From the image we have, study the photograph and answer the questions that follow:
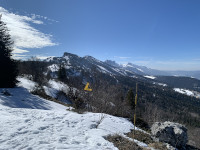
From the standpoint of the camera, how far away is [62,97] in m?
30.5

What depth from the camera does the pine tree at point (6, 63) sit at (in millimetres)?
15156

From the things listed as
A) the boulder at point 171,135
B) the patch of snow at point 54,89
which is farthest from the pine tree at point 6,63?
the boulder at point 171,135

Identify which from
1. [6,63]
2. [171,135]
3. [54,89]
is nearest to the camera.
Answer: [171,135]

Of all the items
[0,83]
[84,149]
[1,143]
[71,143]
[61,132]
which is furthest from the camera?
[0,83]

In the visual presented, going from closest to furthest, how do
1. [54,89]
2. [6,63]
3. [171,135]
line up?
[171,135] → [6,63] → [54,89]

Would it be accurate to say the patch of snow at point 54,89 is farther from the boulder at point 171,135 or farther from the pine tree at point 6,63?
the boulder at point 171,135

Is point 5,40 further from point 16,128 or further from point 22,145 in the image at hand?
point 22,145

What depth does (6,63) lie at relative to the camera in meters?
15.4

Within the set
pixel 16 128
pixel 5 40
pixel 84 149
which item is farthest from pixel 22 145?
pixel 5 40

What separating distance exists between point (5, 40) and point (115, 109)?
19182 millimetres

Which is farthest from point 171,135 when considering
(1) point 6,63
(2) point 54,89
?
(2) point 54,89

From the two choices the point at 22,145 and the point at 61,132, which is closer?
the point at 22,145

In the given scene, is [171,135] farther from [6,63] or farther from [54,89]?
[54,89]

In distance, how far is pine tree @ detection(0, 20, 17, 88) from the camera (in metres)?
15.2
